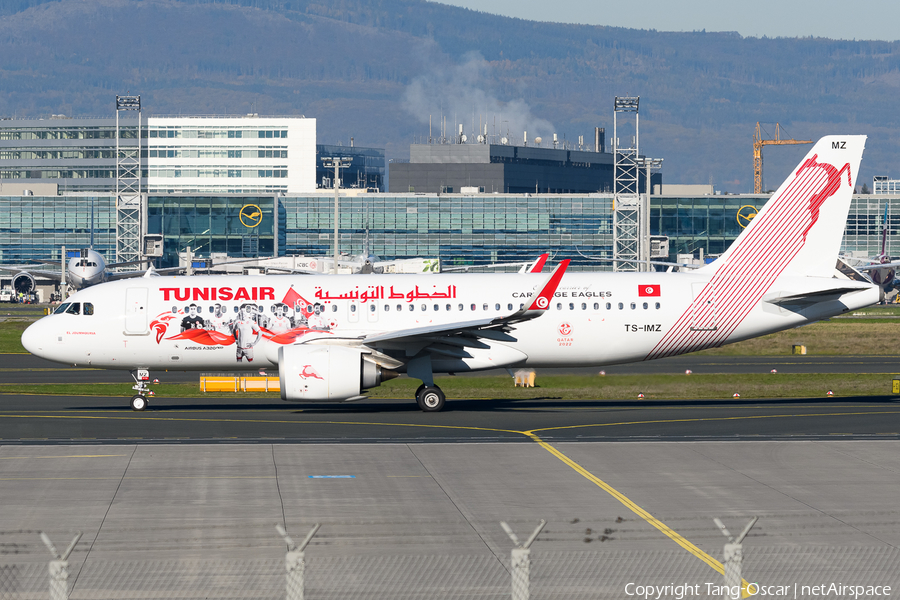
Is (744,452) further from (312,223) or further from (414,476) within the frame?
(312,223)

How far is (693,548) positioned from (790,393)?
Answer: 2479 cm

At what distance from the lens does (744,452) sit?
25.9m

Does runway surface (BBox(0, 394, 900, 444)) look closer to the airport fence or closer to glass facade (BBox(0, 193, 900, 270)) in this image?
the airport fence

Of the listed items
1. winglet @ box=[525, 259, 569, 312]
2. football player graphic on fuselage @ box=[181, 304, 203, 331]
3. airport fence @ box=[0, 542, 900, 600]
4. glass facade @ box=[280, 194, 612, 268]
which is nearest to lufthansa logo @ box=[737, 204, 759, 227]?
glass facade @ box=[280, 194, 612, 268]

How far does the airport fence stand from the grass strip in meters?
23.2

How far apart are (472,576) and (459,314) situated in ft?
69.6

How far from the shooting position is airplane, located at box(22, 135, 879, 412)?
117ft

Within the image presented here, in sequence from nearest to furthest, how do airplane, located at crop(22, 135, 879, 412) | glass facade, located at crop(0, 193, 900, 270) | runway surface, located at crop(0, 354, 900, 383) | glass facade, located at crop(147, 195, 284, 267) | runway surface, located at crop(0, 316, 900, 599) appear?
runway surface, located at crop(0, 316, 900, 599), airplane, located at crop(22, 135, 879, 412), runway surface, located at crop(0, 354, 900, 383), glass facade, located at crop(0, 193, 900, 270), glass facade, located at crop(147, 195, 284, 267)

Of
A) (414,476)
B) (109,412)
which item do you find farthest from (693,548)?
(109,412)

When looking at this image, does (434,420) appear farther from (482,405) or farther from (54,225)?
(54,225)

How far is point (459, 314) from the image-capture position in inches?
1416

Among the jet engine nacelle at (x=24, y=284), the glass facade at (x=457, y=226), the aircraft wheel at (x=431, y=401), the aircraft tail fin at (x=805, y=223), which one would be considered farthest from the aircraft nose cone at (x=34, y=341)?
the glass facade at (x=457, y=226)

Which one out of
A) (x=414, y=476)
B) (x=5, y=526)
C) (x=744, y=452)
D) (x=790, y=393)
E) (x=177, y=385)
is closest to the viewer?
(x=5, y=526)

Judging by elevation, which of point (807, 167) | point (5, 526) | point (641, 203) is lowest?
point (5, 526)
